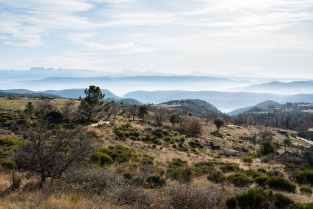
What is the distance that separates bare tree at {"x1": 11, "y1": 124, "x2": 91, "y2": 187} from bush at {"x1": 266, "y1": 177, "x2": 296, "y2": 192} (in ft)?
33.6

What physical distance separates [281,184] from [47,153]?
12.1 meters

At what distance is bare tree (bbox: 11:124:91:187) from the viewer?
21.7 ft

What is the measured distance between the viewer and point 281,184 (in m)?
9.85

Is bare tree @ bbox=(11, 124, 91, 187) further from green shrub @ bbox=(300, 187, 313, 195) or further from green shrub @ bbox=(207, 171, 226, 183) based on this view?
green shrub @ bbox=(300, 187, 313, 195)

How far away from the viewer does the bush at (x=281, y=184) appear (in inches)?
376

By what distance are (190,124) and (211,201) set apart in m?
41.6

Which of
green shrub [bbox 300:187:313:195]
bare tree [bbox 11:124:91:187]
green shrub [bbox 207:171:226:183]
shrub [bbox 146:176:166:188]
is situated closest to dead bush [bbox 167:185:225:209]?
shrub [bbox 146:176:166:188]

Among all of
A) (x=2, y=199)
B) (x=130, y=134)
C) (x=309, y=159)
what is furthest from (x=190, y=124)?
(x=2, y=199)

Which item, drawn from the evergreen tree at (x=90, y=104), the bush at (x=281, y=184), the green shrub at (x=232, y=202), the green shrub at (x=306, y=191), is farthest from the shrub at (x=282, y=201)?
the evergreen tree at (x=90, y=104)

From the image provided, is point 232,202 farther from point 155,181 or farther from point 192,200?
point 155,181

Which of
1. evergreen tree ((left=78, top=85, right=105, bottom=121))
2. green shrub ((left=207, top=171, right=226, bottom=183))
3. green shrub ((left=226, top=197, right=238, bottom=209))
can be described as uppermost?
evergreen tree ((left=78, top=85, right=105, bottom=121))

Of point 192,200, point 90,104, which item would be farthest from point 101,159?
point 90,104

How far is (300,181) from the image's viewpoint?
11.2 meters

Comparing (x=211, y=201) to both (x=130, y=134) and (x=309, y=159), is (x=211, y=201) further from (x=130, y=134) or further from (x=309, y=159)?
(x=130, y=134)
